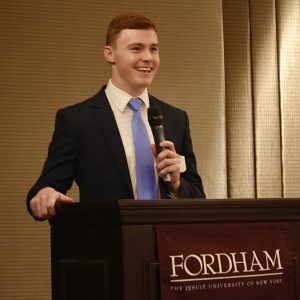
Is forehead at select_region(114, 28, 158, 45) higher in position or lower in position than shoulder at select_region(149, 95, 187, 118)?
higher

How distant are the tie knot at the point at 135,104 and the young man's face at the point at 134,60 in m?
0.04

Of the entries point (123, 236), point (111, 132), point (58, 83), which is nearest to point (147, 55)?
point (111, 132)

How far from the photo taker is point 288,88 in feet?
13.4

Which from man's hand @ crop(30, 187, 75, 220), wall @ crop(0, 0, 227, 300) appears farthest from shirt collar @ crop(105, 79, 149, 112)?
wall @ crop(0, 0, 227, 300)

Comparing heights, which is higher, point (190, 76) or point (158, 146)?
point (190, 76)

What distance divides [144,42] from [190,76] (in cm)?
155

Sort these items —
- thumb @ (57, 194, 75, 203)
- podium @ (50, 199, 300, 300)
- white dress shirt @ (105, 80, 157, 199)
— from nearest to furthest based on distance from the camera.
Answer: podium @ (50, 199, 300, 300) → thumb @ (57, 194, 75, 203) → white dress shirt @ (105, 80, 157, 199)

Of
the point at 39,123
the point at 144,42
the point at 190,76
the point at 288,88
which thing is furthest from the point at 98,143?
the point at 288,88

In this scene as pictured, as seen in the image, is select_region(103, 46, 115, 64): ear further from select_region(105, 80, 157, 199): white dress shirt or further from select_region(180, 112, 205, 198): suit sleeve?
select_region(180, 112, 205, 198): suit sleeve

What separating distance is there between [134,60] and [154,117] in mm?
302

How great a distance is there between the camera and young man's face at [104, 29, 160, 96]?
233 centimetres

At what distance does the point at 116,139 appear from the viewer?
222cm

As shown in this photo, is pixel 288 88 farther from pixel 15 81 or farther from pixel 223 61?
pixel 15 81

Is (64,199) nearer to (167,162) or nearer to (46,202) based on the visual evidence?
(46,202)
